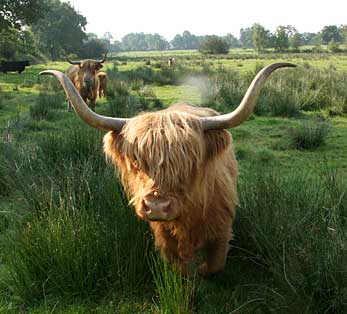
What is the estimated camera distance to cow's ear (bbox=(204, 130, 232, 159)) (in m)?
2.63

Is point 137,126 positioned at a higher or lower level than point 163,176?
higher

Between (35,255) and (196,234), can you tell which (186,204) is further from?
(35,255)

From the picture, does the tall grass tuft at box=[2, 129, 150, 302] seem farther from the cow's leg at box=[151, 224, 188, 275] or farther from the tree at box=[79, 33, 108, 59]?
the tree at box=[79, 33, 108, 59]

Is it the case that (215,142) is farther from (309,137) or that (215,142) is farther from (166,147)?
(309,137)

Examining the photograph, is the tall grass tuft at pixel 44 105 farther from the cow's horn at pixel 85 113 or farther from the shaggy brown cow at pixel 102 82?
the cow's horn at pixel 85 113

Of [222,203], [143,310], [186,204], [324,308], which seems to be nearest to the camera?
[324,308]

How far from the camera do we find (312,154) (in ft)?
21.5

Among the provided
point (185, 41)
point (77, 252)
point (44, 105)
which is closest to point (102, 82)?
point (44, 105)

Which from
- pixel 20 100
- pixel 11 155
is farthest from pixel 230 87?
pixel 11 155

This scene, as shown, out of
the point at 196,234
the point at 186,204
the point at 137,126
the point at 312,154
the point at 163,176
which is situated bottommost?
the point at 312,154

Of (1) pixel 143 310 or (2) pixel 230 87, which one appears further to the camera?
(2) pixel 230 87

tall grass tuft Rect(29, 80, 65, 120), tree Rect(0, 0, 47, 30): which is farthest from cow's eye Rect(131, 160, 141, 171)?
tree Rect(0, 0, 47, 30)

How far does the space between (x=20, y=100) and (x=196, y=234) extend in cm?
1089

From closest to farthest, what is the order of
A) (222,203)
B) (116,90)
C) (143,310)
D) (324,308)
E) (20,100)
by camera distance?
1. (324,308)
2. (143,310)
3. (222,203)
4. (20,100)
5. (116,90)
